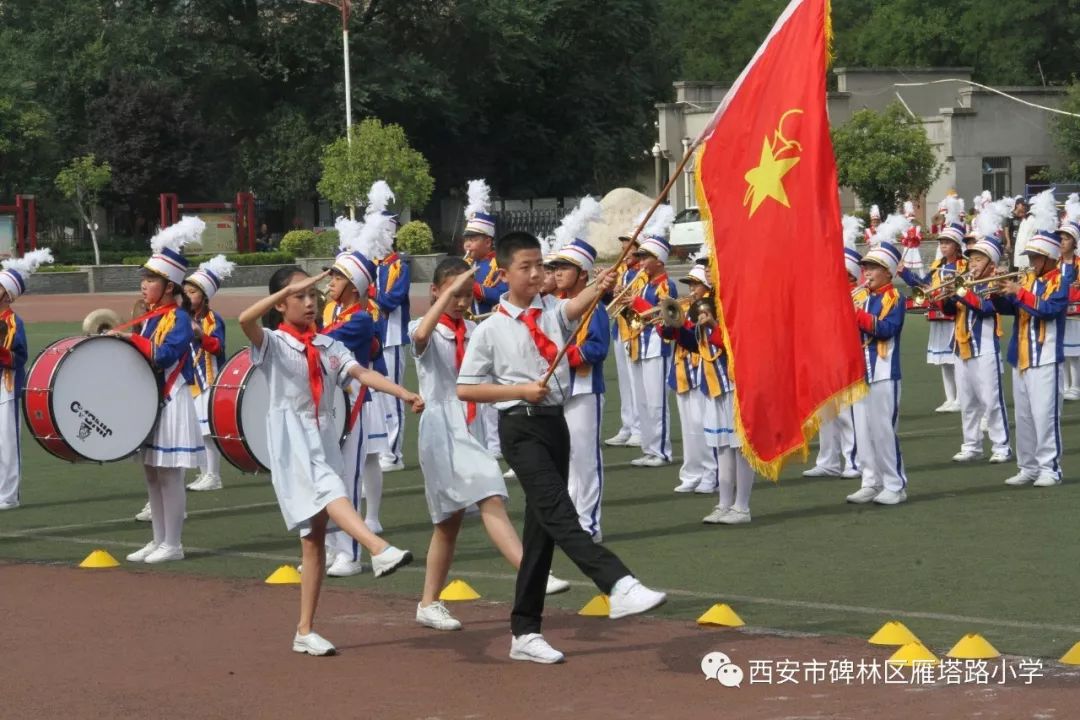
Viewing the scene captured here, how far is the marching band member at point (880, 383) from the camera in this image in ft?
41.9

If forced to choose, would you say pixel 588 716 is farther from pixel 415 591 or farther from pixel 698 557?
pixel 698 557

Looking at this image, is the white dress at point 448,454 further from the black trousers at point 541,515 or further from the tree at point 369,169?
the tree at point 369,169

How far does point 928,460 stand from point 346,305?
6211 millimetres

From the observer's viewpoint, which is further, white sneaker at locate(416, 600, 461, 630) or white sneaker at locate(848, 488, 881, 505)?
white sneaker at locate(848, 488, 881, 505)

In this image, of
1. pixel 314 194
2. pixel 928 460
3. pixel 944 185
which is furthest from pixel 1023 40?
pixel 928 460

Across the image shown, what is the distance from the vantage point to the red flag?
795 centimetres

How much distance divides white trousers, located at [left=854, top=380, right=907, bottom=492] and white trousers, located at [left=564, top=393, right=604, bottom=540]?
7.71ft

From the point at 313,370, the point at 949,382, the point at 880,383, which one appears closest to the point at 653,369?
the point at 880,383

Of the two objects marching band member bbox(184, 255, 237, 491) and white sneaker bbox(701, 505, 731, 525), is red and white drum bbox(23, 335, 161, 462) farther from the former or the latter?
white sneaker bbox(701, 505, 731, 525)

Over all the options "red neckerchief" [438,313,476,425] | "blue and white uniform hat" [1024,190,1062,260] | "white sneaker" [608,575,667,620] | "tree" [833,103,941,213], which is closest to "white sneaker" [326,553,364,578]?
"red neckerchief" [438,313,476,425]

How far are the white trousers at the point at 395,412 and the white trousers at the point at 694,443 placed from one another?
8.69 feet

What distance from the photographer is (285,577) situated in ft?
33.6

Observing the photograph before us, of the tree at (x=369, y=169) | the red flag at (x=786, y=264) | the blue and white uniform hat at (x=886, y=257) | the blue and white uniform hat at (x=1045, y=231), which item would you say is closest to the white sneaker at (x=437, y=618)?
the red flag at (x=786, y=264)

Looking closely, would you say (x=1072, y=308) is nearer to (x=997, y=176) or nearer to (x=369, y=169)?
(x=369, y=169)
